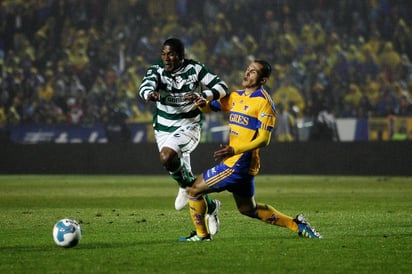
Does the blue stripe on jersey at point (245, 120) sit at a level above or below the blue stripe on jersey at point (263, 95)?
below

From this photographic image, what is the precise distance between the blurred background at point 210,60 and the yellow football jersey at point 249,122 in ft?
56.0

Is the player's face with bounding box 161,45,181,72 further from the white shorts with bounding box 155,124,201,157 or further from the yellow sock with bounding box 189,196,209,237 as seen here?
the yellow sock with bounding box 189,196,209,237

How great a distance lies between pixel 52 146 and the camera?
2609 cm

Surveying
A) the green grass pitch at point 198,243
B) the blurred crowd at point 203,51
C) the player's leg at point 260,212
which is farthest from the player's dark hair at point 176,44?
the blurred crowd at point 203,51

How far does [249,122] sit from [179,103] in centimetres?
123

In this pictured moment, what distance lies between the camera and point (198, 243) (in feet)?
28.8

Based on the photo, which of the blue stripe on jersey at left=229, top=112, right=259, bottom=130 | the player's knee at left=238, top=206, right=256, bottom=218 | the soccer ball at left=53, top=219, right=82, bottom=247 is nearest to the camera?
the soccer ball at left=53, top=219, right=82, bottom=247

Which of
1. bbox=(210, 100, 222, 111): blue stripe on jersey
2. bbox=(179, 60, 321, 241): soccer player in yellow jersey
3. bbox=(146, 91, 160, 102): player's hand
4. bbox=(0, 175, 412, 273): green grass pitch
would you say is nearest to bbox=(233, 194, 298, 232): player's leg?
bbox=(179, 60, 321, 241): soccer player in yellow jersey

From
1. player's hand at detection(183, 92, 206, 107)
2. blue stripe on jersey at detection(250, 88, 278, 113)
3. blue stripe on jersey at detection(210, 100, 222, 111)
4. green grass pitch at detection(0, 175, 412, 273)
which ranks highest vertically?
blue stripe on jersey at detection(250, 88, 278, 113)

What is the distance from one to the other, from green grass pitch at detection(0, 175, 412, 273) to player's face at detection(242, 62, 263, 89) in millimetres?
1594

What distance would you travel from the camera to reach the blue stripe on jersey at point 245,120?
28.3ft

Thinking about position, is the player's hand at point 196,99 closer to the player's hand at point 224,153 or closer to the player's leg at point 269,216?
the player's hand at point 224,153

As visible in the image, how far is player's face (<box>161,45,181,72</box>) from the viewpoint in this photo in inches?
369

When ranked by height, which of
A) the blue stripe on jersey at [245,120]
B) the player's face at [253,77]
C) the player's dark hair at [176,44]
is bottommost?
the blue stripe on jersey at [245,120]
